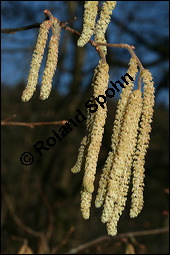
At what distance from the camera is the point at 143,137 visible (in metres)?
1.10

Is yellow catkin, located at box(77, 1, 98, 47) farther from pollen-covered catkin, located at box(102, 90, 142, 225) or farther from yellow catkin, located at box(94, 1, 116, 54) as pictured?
pollen-covered catkin, located at box(102, 90, 142, 225)

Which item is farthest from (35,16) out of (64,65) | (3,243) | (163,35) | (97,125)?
(97,125)

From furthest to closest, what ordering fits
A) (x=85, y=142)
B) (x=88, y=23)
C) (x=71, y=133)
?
(x=71, y=133) < (x=85, y=142) < (x=88, y=23)

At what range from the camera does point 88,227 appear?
6.81m

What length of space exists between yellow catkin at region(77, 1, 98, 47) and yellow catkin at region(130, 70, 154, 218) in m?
0.19

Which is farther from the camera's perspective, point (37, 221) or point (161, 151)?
point (37, 221)

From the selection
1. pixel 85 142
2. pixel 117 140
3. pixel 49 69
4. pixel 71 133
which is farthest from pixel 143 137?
pixel 71 133

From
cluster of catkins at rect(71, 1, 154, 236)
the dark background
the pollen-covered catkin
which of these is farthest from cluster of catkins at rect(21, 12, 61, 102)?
the dark background

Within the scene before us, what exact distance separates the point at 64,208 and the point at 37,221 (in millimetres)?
504

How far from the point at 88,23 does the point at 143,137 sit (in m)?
0.33

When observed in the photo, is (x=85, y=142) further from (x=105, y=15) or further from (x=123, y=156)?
(x=105, y=15)

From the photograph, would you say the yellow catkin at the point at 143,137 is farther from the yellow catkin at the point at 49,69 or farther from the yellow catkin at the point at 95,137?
the yellow catkin at the point at 49,69

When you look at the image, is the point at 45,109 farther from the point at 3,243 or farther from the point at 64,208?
the point at 3,243

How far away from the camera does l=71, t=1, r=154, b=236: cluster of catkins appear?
1058 mm
